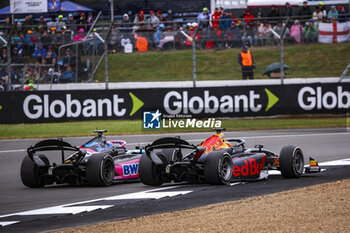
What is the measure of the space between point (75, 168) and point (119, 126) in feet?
37.4

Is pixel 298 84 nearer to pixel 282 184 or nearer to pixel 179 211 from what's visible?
pixel 282 184

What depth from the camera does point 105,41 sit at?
845 inches

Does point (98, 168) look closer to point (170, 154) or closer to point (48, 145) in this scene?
point (48, 145)

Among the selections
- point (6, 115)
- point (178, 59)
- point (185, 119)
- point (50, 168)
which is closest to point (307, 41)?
point (178, 59)

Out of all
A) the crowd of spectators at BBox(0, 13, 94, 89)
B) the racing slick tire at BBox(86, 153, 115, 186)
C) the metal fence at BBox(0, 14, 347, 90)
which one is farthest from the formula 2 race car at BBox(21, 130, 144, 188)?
the crowd of spectators at BBox(0, 13, 94, 89)

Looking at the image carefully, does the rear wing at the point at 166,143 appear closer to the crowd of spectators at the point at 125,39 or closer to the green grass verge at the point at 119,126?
the green grass verge at the point at 119,126

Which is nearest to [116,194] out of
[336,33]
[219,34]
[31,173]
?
[31,173]

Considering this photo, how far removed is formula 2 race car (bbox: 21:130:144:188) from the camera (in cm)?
998

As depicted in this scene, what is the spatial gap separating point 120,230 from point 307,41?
54.6ft

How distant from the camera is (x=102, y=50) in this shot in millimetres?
21656

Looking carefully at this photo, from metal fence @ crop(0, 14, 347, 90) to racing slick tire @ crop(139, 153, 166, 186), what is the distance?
11.9m

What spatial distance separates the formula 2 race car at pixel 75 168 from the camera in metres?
9.98

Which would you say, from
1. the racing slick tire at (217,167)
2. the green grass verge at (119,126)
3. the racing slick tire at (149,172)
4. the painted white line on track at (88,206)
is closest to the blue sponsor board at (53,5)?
the green grass verge at (119,126)

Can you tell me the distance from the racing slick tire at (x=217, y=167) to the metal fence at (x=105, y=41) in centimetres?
1196
